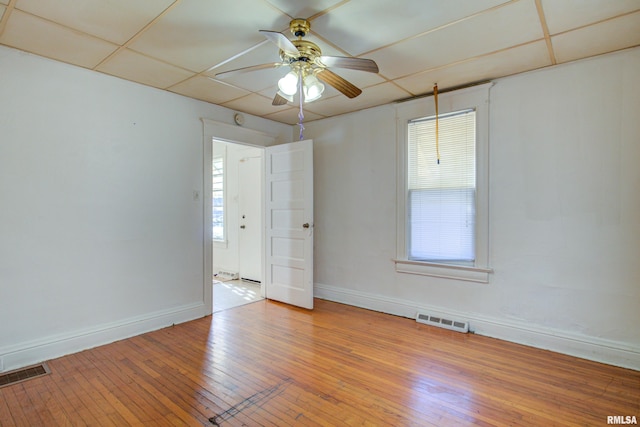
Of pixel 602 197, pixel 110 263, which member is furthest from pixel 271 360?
pixel 602 197

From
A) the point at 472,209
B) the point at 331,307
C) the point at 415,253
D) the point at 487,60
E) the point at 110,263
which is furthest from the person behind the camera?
the point at 331,307

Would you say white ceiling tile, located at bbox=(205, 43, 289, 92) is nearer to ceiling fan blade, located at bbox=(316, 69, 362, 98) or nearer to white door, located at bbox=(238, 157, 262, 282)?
ceiling fan blade, located at bbox=(316, 69, 362, 98)

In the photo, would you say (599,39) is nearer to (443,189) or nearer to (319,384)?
(443,189)

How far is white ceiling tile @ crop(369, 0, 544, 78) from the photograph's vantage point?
81.3 inches

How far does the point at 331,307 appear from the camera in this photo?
4.09 metres

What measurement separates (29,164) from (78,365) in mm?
1630

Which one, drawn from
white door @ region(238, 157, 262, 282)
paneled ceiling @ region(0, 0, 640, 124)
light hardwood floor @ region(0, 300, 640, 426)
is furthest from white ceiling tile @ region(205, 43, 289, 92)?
light hardwood floor @ region(0, 300, 640, 426)

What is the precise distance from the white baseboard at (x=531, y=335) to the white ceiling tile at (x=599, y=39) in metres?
2.30

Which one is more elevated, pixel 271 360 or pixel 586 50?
pixel 586 50

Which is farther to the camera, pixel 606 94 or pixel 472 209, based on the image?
pixel 472 209

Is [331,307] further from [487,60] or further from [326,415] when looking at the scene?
[487,60]

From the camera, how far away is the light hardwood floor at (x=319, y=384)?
196 centimetres

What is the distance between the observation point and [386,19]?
81.7 inches

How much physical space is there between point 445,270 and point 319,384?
1.83 meters
